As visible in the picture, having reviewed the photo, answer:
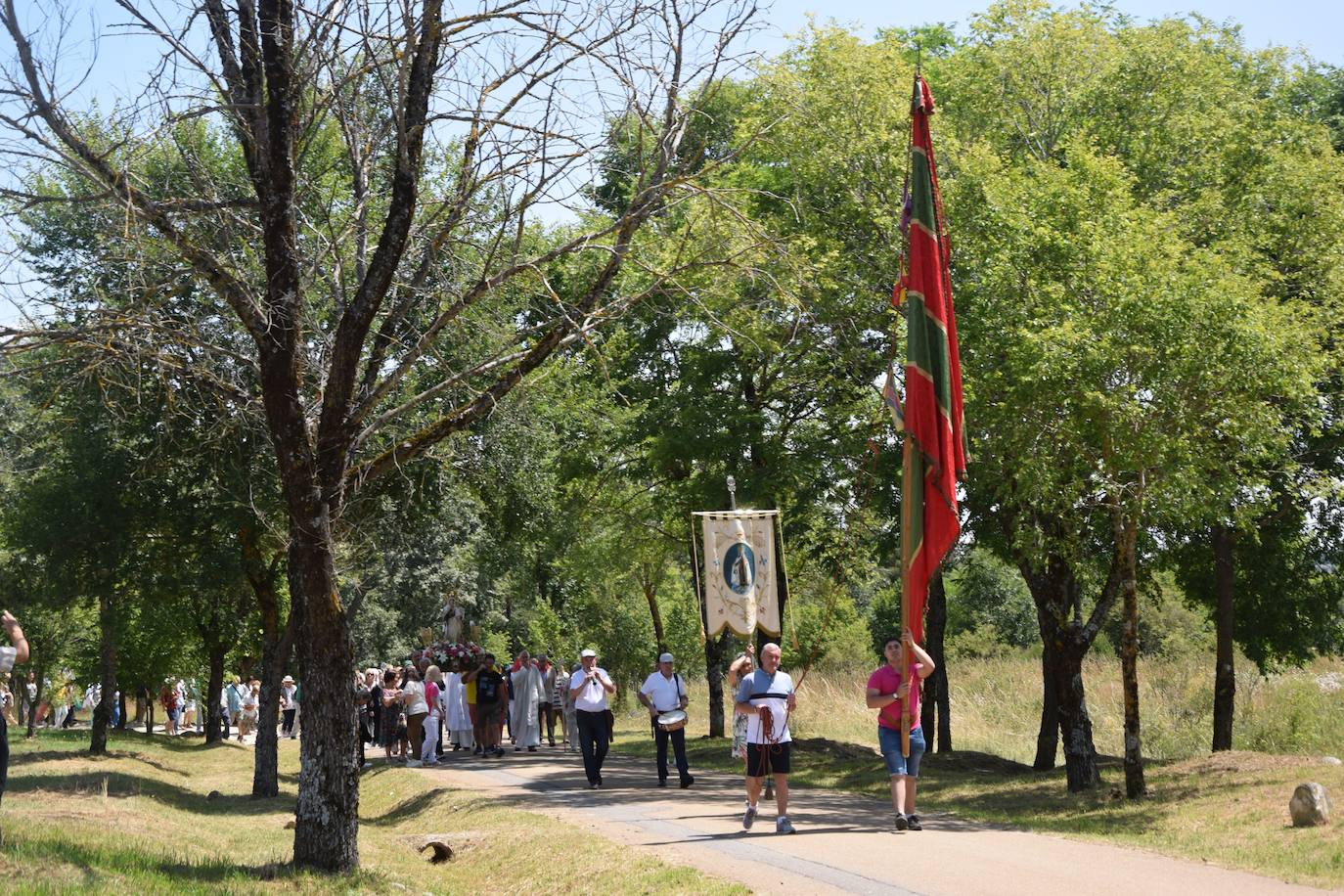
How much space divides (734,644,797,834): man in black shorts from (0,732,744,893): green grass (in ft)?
6.22

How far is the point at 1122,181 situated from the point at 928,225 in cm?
718

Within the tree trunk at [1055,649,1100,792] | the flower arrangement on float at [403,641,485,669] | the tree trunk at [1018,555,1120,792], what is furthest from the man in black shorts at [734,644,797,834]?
the flower arrangement on float at [403,641,485,669]

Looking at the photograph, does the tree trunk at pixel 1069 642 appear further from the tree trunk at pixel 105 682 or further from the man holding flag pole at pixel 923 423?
the tree trunk at pixel 105 682

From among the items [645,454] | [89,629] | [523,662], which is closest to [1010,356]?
[645,454]

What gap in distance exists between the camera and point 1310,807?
1463 centimetres

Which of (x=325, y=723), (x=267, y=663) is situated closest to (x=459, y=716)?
(x=267, y=663)

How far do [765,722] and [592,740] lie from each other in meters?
6.65

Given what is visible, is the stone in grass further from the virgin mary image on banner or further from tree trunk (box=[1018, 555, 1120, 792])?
the virgin mary image on banner

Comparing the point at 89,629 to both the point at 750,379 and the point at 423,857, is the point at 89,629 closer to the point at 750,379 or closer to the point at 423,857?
the point at 750,379

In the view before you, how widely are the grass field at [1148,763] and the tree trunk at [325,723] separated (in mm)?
7870

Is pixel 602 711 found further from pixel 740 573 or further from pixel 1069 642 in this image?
pixel 1069 642

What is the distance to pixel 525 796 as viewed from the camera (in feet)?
62.6

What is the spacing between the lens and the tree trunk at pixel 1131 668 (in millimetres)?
18172

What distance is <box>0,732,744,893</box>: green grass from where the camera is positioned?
31.4ft
